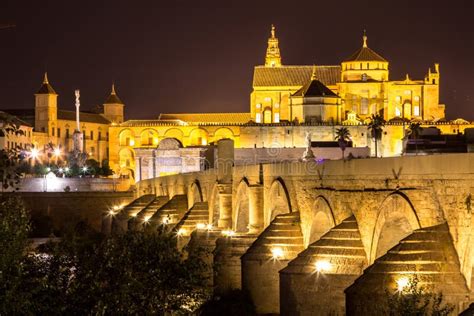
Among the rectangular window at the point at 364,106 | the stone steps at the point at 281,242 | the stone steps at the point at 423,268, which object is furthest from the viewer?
the rectangular window at the point at 364,106

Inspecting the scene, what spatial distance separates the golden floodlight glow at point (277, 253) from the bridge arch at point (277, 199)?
2.58m

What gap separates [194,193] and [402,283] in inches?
1258

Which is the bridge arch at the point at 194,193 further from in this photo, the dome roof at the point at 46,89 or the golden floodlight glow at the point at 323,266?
the dome roof at the point at 46,89

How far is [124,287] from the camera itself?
61.0 ft

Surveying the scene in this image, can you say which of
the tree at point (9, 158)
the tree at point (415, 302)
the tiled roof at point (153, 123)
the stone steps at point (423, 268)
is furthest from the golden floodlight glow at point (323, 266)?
the tiled roof at point (153, 123)

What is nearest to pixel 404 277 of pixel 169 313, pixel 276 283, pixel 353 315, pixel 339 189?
pixel 353 315

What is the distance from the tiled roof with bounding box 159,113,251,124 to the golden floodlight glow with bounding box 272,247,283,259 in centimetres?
10118

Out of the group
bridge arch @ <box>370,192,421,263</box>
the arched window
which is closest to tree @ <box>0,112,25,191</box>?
bridge arch @ <box>370,192,421,263</box>

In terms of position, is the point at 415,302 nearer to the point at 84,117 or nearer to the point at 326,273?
the point at 326,273

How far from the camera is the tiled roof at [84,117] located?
14788 centimetres

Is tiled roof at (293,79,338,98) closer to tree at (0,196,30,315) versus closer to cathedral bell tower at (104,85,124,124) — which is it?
cathedral bell tower at (104,85,124,124)

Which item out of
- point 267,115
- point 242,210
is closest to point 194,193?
point 242,210

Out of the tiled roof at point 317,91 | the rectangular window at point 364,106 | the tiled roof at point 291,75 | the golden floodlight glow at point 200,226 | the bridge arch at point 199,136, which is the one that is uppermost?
the tiled roof at point 291,75

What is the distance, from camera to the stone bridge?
18.8m
